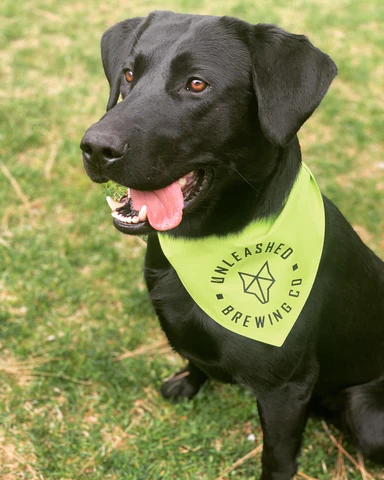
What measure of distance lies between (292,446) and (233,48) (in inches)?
61.4

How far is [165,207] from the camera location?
2.03m

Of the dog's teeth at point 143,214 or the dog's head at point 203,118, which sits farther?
the dog's teeth at point 143,214

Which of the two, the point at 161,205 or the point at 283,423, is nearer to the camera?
the point at 161,205

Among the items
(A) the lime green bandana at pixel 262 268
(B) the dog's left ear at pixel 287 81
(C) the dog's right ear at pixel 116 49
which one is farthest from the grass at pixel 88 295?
(B) the dog's left ear at pixel 287 81

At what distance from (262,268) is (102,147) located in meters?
0.80

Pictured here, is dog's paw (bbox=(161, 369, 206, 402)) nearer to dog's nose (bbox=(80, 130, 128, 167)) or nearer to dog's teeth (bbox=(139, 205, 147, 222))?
dog's teeth (bbox=(139, 205, 147, 222))

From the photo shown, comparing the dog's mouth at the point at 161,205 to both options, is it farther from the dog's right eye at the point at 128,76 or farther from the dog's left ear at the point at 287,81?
the dog's right eye at the point at 128,76

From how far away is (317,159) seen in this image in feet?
14.8

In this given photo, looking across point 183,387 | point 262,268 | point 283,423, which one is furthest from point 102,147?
→ point 183,387

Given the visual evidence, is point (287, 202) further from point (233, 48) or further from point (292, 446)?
point (292, 446)

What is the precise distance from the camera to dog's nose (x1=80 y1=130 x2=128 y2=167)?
70.8 inches

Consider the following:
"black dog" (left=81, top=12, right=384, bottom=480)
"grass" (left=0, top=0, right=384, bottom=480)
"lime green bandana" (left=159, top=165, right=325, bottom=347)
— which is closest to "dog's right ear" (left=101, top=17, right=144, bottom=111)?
"black dog" (left=81, top=12, right=384, bottom=480)

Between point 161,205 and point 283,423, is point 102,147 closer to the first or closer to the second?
point 161,205

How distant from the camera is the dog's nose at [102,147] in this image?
1799 millimetres
